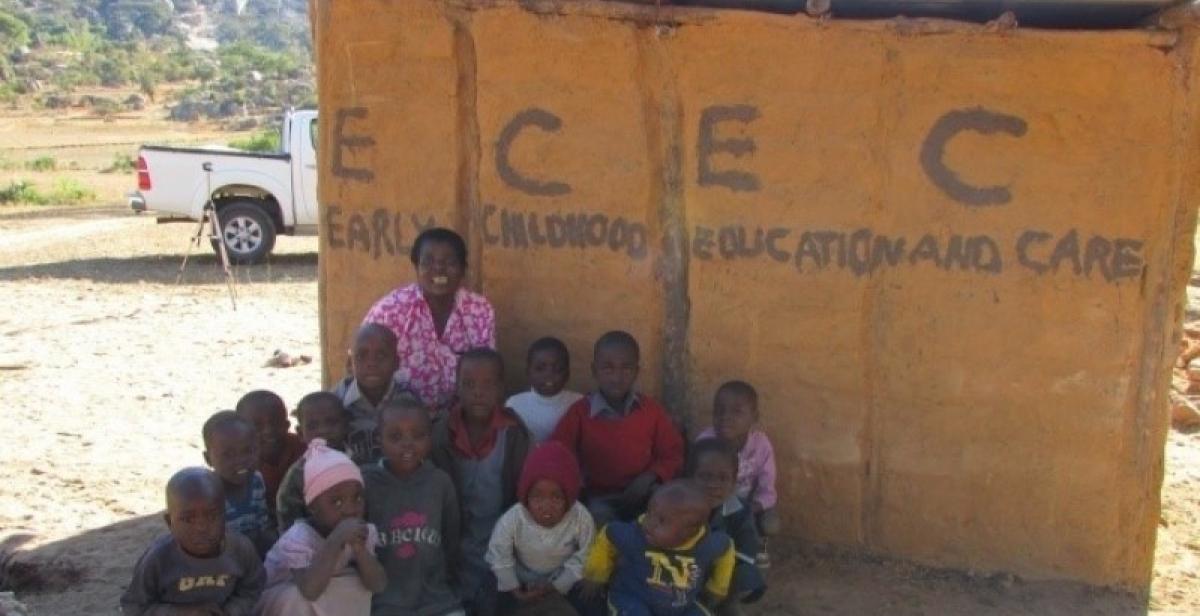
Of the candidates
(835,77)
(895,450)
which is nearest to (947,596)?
(895,450)

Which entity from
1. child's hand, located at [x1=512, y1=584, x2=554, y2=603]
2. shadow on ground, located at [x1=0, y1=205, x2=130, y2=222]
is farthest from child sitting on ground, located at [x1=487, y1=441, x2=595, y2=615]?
shadow on ground, located at [x1=0, y1=205, x2=130, y2=222]

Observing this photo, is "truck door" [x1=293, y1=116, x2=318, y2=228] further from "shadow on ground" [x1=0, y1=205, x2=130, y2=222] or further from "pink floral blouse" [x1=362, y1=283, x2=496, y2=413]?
"pink floral blouse" [x1=362, y1=283, x2=496, y2=413]

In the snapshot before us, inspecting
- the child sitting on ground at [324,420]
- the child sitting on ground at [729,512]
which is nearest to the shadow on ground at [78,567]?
the child sitting on ground at [324,420]

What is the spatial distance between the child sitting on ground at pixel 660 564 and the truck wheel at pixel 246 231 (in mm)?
10143

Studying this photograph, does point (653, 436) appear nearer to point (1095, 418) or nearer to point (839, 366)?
point (839, 366)

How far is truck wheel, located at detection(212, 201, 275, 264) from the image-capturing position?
13.4 metres

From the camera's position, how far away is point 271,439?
4344mm

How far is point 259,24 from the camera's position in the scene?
309ft

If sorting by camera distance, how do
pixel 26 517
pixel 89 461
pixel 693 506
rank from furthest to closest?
pixel 89 461, pixel 26 517, pixel 693 506

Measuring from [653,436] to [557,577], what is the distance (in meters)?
0.67

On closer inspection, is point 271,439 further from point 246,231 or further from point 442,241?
point 246,231

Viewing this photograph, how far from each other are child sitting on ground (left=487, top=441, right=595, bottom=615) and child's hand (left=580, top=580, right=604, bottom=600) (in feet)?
0.14

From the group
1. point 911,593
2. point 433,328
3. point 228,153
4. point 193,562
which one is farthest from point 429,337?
point 228,153

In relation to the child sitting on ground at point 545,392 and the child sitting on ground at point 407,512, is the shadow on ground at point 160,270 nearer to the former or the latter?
the child sitting on ground at point 545,392
